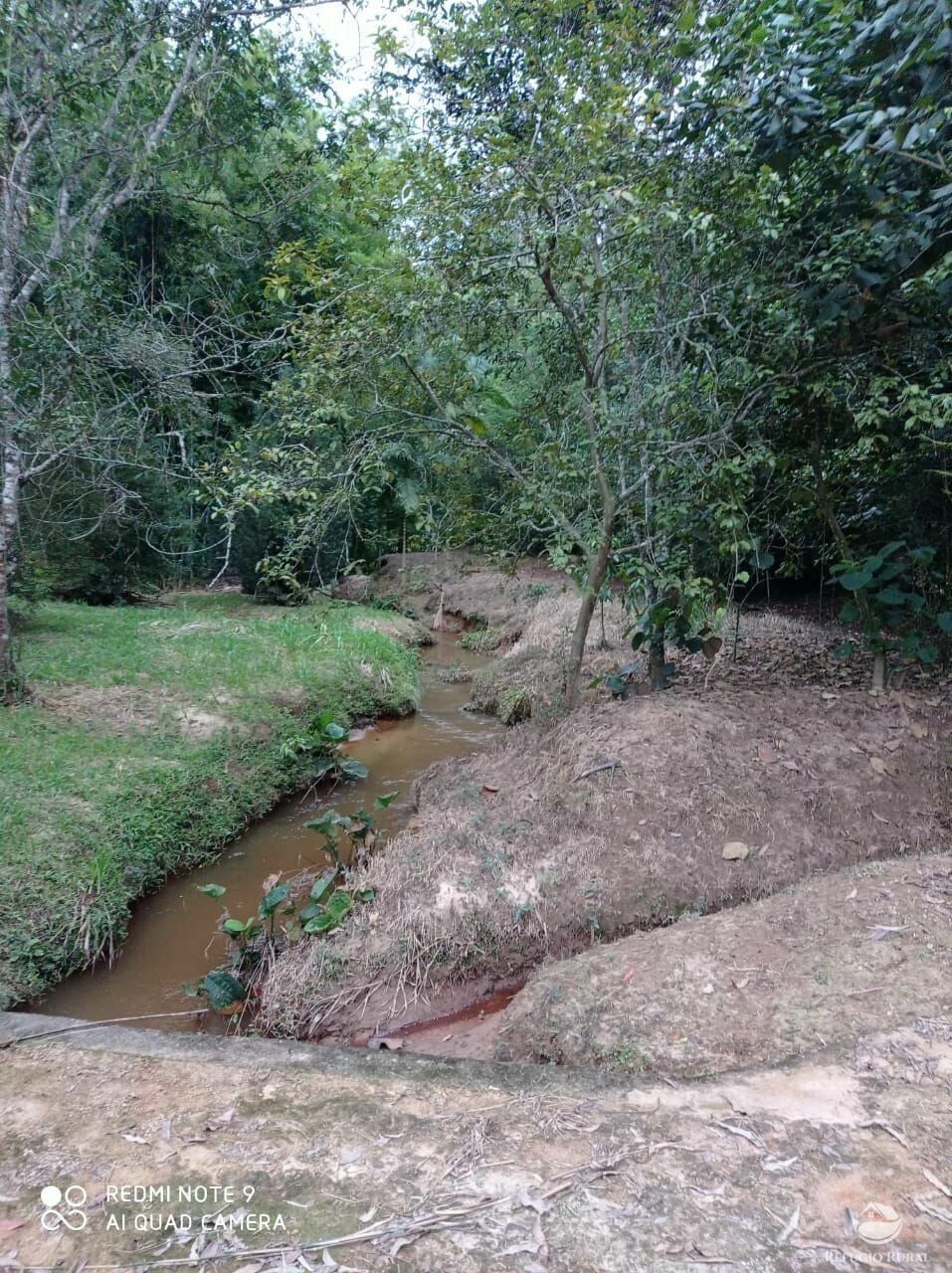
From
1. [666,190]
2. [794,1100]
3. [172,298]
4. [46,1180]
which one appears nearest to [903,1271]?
[794,1100]

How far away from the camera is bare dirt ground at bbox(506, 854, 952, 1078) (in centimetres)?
276

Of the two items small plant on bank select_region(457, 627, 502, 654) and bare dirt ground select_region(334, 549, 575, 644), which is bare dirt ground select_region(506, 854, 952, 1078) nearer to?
small plant on bank select_region(457, 627, 502, 654)

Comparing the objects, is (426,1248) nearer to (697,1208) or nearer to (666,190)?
(697,1208)

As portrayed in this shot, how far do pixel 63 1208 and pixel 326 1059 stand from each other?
2.63 feet

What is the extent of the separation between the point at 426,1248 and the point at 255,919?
2754 mm


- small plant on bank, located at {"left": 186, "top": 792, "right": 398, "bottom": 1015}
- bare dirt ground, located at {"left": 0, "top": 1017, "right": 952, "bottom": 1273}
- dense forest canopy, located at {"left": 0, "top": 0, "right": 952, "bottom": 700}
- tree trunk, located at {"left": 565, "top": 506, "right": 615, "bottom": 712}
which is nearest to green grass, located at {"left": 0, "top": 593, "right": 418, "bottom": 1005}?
small plant on bank, located at {"left": 186, "top": 792, "right": 398, "bottom": 1015}

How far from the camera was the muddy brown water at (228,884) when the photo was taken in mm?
3881

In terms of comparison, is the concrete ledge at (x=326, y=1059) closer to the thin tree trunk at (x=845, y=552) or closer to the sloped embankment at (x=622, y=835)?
the sloped embankment at (x=622, y=835)

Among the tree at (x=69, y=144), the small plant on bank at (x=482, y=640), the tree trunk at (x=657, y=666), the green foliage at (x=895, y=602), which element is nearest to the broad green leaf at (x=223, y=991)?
the tree trunk at (x=657, y=666)

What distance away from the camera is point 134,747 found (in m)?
5.86

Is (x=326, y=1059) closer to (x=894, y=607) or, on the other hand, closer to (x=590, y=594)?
(x=590, y=594)

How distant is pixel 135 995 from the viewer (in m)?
3.91

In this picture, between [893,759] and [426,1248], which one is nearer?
[426,1248]

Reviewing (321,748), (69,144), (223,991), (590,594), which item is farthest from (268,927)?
(69,144)
